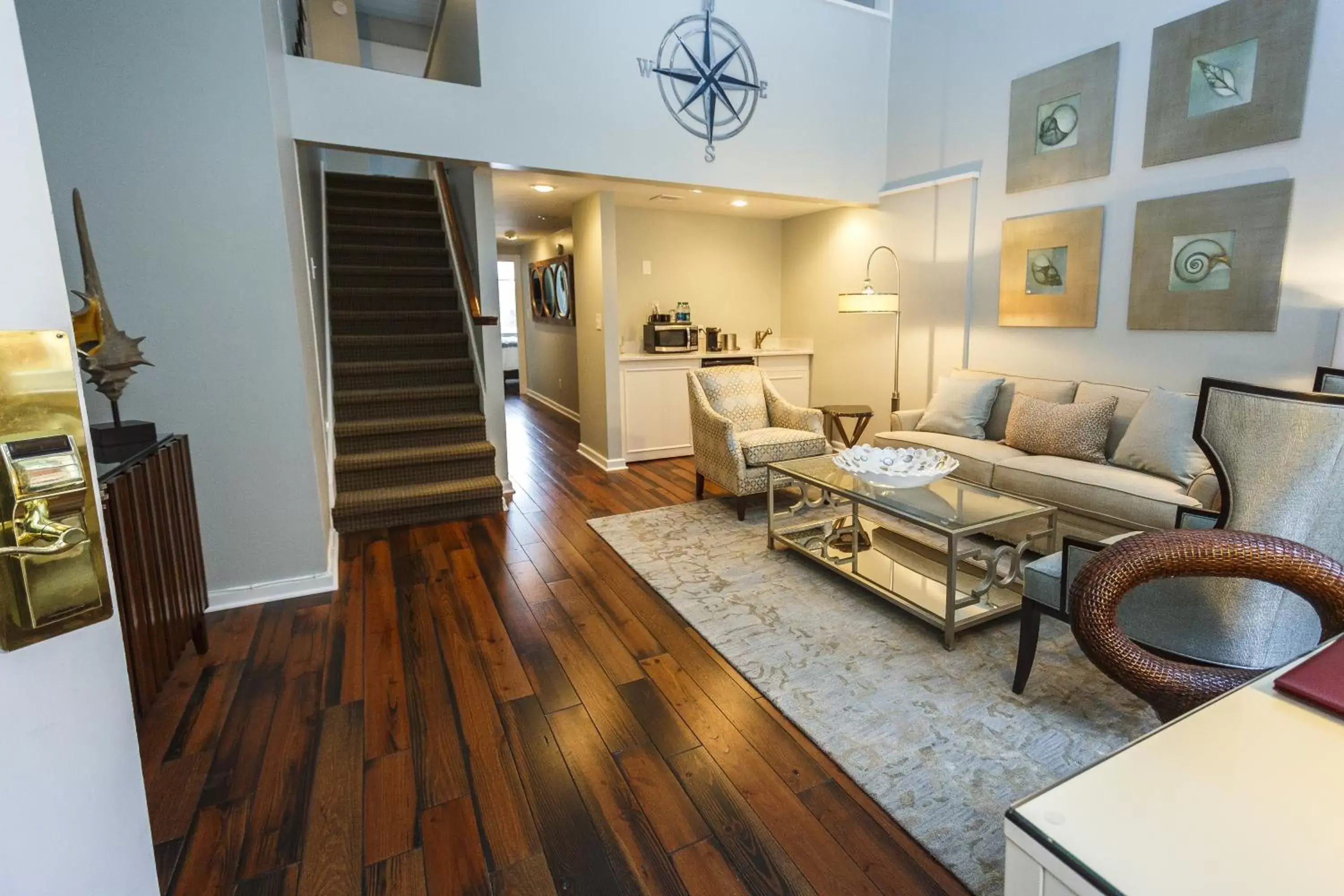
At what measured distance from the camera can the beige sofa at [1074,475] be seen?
288 centimetres

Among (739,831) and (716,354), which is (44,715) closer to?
(739,831)

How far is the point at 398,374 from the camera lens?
4668 millimetres

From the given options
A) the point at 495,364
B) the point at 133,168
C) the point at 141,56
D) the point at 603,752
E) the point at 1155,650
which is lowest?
the point at 603,752

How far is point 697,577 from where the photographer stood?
3.18 meters

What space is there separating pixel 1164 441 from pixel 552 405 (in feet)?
21.2

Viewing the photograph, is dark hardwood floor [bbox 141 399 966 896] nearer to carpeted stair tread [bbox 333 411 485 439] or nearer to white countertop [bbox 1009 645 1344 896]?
white countertop [bbox 1009 645 1344 896]

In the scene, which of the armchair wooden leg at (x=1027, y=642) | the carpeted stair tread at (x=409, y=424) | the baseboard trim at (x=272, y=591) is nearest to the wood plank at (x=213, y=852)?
the baseboard trim at (x=272, y=591)

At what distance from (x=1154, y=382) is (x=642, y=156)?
3.32m

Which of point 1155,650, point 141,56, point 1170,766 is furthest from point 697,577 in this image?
point 141,56

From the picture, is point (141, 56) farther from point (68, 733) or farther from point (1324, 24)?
point (1324, 24)

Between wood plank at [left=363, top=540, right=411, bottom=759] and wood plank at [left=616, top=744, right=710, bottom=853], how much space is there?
0.70 meters

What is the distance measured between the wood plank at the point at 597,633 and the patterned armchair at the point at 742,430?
135 centimetres

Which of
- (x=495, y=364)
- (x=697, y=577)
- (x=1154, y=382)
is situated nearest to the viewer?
(x=697, y=577)

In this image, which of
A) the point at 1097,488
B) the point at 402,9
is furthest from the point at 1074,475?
the point at 402,9
